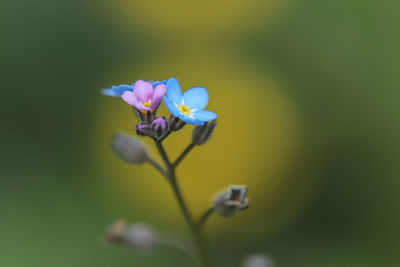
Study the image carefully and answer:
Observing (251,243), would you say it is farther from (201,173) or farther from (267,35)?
(267,35)

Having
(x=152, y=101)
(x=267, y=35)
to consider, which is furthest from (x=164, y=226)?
(x=152, y=101)

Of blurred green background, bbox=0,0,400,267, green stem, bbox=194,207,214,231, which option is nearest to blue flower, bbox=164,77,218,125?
green stem, bbox=194,207,214,231

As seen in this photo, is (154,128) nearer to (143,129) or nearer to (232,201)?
(143,129)

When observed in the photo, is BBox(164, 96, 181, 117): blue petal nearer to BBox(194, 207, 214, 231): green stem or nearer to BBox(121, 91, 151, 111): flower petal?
BBox(121, 91, 151, 111): flower petal

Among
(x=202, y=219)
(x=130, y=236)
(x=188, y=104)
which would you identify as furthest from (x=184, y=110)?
(x=130, y=236)

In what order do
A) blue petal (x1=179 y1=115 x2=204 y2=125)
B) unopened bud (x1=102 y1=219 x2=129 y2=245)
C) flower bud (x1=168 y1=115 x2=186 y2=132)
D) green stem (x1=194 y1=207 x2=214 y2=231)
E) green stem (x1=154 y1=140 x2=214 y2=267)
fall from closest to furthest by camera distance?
blue petal (x1=179 y1=115 x2=204 y2=125), flower bud (x1=168 y1=115 x2=186 y2=132), green stem (x1=154 y1=140 x2=214 y2=267), green stem (x1=194 y1=207 x2=214 y2=231), unopened bud (x1=102 y1=219 x2=129 y2=245)

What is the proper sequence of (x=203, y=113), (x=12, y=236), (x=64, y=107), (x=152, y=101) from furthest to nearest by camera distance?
(x=64, y=107)
(x=12, y=236)
(x=203, y=113)
(x=152, y=101)
